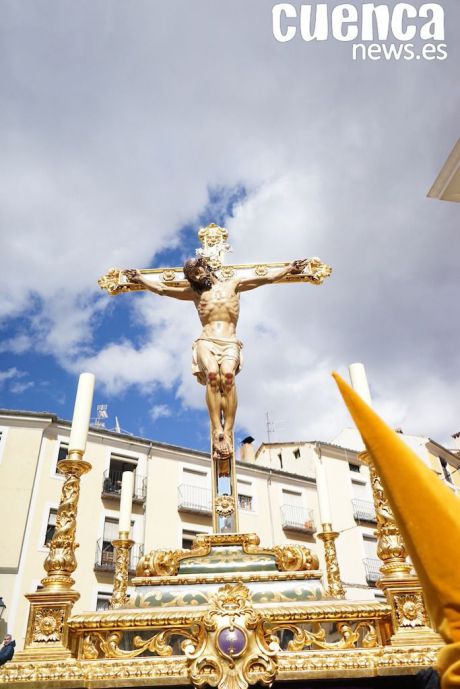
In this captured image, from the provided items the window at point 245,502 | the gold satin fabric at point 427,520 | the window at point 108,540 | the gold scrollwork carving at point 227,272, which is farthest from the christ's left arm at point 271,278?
the window at point 245,502

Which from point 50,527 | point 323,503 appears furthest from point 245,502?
point 323,503

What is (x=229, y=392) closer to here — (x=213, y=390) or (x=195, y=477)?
(x=213, y=390)

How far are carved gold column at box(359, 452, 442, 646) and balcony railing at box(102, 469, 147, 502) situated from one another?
1917cm

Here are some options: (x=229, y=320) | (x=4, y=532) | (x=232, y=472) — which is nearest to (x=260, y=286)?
(x=229, y=320)

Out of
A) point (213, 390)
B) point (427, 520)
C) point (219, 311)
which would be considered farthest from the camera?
point (219, 311)

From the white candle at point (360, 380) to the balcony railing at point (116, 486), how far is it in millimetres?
18843

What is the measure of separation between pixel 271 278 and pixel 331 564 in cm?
351

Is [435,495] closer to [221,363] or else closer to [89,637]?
[89,637]

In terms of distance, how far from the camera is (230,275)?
18.5 feet

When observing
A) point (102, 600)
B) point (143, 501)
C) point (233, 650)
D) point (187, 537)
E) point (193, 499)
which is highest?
point (193, 499)

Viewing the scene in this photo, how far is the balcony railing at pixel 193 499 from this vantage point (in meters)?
22.1

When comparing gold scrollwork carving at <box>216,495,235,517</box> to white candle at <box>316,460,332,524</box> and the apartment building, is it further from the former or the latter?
the apartment building

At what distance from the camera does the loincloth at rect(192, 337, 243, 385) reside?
15.5ft

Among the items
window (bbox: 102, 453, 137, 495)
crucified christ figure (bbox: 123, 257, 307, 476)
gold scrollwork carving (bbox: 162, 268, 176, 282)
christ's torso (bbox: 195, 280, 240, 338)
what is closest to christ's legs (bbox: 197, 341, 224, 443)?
crucified christ figure (bbox: 123, 257, 307, 476)
